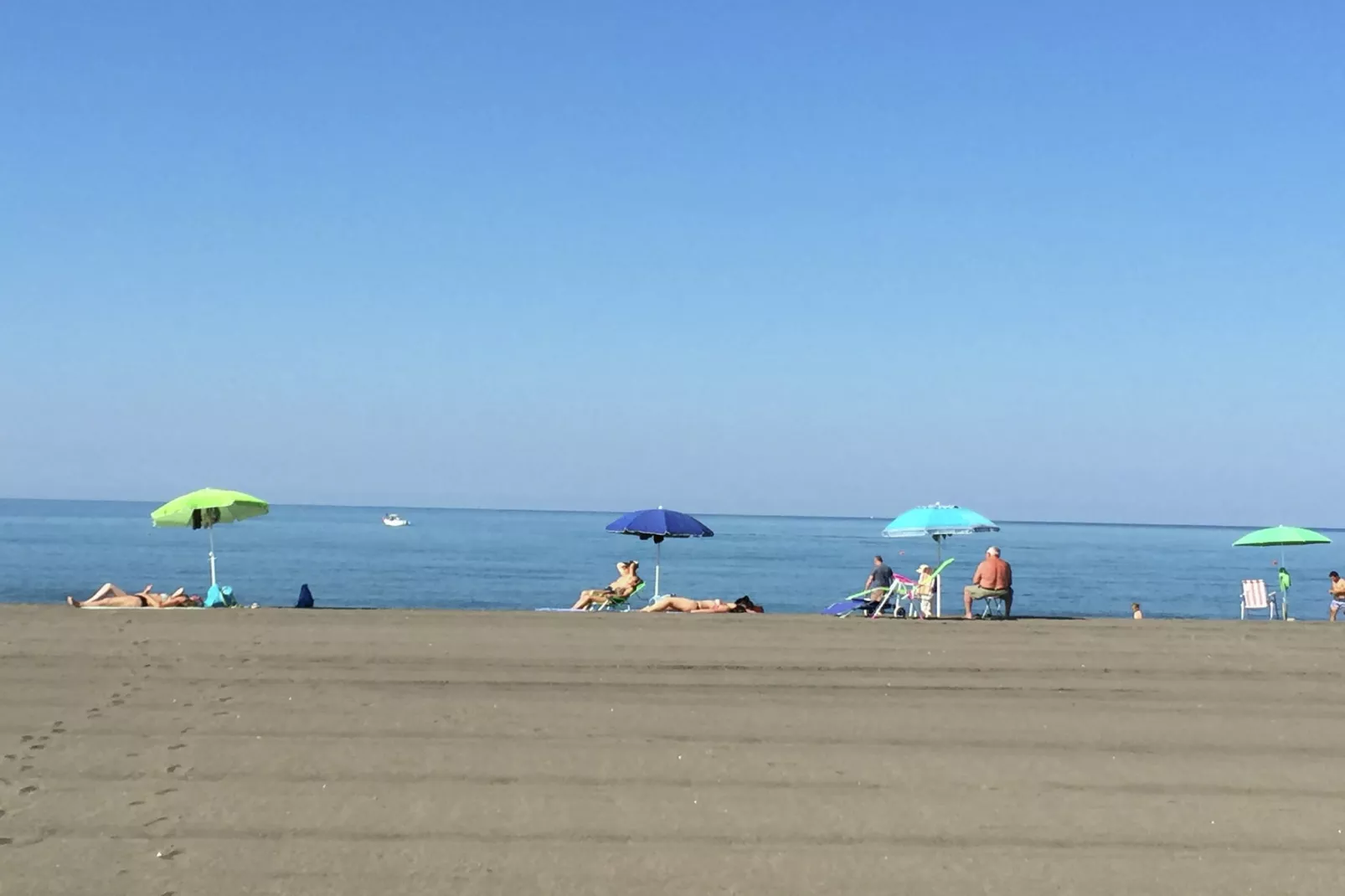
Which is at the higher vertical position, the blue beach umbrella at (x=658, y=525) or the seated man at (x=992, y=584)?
the blue beach umbrella at (x=658, y=525)

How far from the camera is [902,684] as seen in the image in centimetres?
1031

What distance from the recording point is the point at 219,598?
54.3 feet

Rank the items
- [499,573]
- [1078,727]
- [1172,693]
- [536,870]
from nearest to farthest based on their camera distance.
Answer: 1. [536,870]
2. [1078,727]
3. [1172,693]
4. [499,573]

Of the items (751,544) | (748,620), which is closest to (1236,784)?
(748,620)

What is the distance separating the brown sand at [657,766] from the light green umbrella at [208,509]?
5.68 metres

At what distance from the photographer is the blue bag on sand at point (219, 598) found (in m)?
16.5

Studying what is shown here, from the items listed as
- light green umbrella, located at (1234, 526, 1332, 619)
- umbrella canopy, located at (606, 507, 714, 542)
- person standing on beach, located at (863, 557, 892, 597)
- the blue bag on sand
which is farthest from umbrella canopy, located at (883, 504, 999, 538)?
the blue bag on sand

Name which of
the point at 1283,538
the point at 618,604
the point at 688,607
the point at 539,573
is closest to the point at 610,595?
the point at 618,604

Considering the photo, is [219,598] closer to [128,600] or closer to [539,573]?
[128,600]

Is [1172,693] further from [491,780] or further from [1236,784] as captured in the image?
[491,780]

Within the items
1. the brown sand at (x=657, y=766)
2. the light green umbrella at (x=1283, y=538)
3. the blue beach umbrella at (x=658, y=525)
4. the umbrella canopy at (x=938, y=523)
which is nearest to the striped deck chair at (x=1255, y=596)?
the light green umbrella at (x=1283, y=538)

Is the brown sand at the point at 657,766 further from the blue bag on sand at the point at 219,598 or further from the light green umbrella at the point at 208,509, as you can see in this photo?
the light green umbrella at the point at 208,509

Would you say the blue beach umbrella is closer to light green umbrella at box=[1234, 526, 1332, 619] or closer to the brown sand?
the brown sand

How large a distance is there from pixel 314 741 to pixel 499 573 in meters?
53.4
